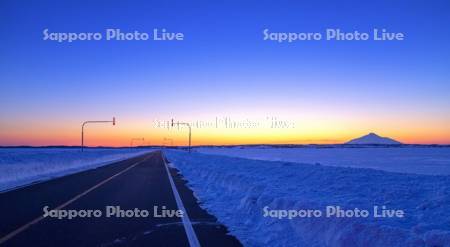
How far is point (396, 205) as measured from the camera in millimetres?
12180

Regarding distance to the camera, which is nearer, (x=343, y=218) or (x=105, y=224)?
(x=343, y=218)

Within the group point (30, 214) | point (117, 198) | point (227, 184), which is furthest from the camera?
point (227, 184)

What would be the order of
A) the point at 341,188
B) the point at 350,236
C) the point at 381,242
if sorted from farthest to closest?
the point at 341,188 → the point at 350,236 → the point at 381,242

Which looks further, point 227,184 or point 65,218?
point 227,184

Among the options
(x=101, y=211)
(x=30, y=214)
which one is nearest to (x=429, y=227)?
(x=101, y=211)

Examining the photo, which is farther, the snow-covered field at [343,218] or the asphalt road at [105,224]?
the asphalt road at [105,224]

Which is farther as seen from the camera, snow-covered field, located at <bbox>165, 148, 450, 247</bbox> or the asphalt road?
the asphalt road

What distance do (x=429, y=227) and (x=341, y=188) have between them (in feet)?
28.6

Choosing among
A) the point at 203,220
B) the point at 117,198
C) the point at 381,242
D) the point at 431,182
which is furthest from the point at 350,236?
the point at 431,182

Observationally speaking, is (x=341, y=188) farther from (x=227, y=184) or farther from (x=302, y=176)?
(x=302, y=176)

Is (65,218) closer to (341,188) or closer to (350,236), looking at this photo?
(350,236)

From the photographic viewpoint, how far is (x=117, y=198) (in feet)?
48.7

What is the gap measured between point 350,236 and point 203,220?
13.2 ft

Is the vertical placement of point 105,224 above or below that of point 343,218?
below
